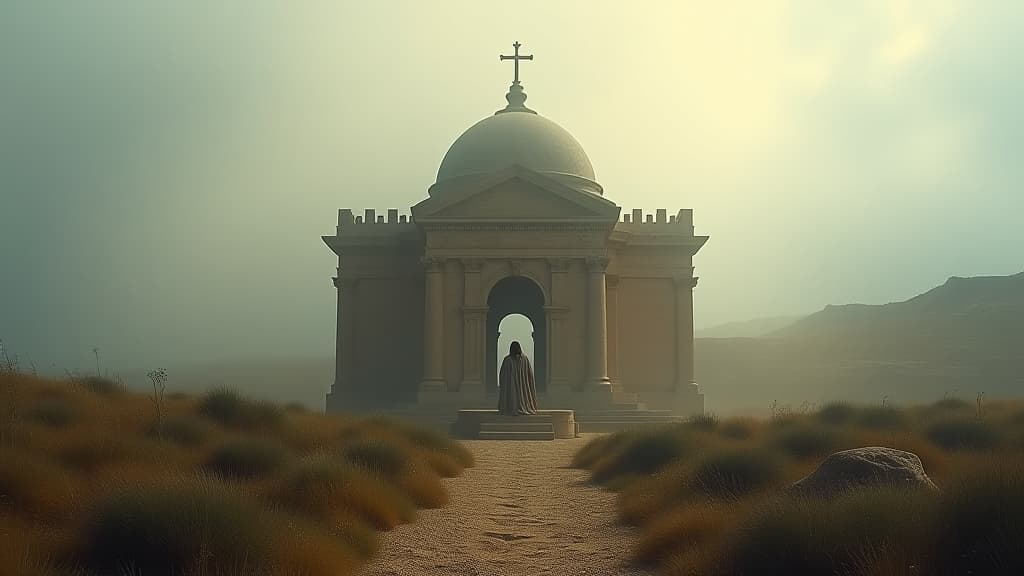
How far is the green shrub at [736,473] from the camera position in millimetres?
11508

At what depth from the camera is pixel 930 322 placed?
12719 cm

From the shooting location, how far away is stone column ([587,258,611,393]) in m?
34.4

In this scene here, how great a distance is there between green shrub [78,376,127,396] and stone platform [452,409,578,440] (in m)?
10.1

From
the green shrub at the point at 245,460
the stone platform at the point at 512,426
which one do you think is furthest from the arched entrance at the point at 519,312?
the green shrub at the point at 245,460

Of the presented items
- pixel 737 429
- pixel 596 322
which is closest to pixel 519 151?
pixel 596 322

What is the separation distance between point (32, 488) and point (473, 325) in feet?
82.6

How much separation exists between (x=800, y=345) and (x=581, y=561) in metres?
127

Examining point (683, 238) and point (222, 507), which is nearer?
point (222, 507)

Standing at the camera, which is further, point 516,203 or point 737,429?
point 516,203

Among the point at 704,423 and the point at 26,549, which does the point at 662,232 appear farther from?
the point at 26,549

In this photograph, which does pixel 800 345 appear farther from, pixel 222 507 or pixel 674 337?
pixel 222 507

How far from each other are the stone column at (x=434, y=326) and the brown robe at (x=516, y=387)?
7178 millimetres

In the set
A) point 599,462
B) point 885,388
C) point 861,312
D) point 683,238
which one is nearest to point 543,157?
point 683,238

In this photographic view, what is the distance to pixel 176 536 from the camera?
→ 295 inches
